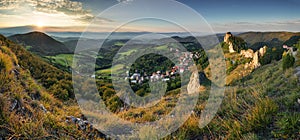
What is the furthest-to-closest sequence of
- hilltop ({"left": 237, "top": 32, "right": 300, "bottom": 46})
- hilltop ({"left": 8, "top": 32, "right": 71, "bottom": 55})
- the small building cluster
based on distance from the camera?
1. hilltop ({"left": 237, "top": 32, "right": 300, "bottom": 46})
2. the small building cluster
3. hilltop ({"left": 8, "top": 32, "right": 71, "bottom": 55})

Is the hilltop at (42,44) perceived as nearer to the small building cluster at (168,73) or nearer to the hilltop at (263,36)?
the small building cluster at (168,73)

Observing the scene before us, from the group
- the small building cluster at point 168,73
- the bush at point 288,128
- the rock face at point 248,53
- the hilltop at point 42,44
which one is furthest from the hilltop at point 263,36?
the bush at point 288,128

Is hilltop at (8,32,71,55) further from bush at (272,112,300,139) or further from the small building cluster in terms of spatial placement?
bush at (272,112,300,139)

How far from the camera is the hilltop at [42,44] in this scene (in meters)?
16.2

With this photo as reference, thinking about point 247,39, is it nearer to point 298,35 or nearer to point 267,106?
point 298,35

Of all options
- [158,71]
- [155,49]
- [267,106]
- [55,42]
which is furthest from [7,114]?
[158,71]

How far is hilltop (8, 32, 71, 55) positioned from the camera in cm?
1623

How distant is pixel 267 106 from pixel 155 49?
744 inches

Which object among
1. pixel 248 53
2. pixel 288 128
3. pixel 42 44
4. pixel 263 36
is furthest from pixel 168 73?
pixel 263 36

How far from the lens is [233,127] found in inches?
220

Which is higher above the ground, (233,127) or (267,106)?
(267,106)

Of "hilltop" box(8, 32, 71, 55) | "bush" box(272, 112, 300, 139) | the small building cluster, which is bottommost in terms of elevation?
the small building cluster

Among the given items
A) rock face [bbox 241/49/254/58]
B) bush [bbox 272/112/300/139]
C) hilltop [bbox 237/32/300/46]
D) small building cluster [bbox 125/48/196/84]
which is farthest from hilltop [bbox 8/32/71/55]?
hilltop [bbox 237/32/300/46]

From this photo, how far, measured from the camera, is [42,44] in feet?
58.2
